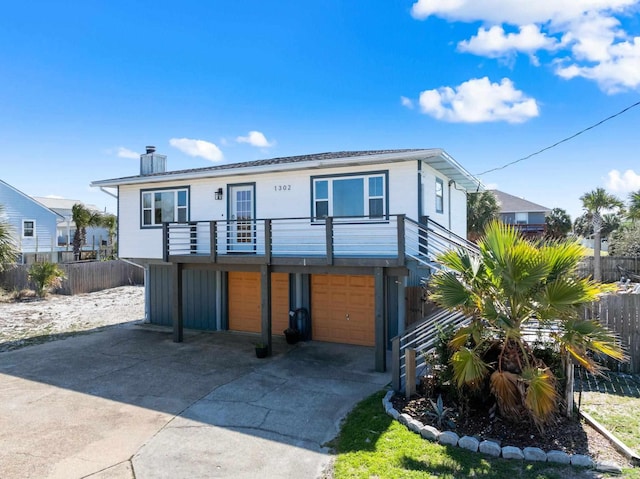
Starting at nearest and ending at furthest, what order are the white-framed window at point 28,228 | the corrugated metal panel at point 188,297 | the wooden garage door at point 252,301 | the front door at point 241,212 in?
the front door at point 241,212 → the wooden garage door at point 252,301 → the corrugated metal panel at point 188,297 → the white-framed window at point 28,228

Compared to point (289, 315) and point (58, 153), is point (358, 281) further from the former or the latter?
point (58, 153)

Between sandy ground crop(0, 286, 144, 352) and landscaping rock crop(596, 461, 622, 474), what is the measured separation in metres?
14.0

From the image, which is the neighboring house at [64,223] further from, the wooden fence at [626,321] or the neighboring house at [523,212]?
the wooden fence at [626,321]

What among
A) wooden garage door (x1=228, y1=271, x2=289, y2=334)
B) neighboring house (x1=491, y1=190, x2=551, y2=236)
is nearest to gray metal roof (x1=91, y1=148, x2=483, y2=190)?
wooden garage door (x1=228, y1=271, x2=289, y2=334)

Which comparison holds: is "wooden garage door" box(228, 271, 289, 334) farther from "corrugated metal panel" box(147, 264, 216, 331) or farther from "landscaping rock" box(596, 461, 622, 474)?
"landscaping rock" box(596, 461, 622, 474)

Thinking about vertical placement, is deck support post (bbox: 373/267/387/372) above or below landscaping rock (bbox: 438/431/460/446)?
above

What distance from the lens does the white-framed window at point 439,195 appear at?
11977 mm

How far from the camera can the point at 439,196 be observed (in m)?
12.2

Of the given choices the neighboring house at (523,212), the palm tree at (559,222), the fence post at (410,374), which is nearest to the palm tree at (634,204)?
the fence post at (410,374)

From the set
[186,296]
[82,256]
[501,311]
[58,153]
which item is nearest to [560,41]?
[501,311]

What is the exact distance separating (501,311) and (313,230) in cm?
626

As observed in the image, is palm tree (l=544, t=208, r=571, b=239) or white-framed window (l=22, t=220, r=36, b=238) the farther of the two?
palm tree (l=544, t=208, r=571, b=239)

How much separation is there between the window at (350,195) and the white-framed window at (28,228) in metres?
29.7

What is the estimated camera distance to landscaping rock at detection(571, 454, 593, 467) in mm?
4812
